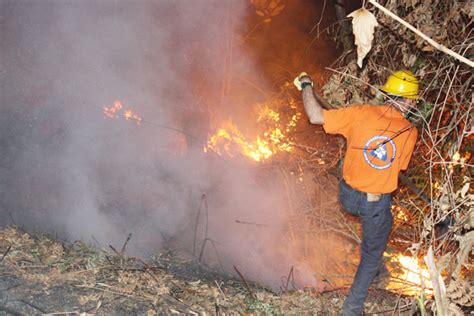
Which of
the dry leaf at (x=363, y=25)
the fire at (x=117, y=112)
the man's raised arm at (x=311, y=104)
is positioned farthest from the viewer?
the fire at (x=117, y=112)

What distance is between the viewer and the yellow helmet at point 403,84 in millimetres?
3779

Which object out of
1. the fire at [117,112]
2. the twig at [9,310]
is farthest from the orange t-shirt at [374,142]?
the fire at [117,112]

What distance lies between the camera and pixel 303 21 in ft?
29.8

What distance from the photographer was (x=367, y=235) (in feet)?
12.7

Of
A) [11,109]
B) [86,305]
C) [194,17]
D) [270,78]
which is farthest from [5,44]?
[86,305]

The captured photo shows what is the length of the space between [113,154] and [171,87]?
161 centimetres

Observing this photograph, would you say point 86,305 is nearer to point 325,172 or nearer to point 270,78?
point 325,172

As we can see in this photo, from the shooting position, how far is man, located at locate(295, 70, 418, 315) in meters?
3.65

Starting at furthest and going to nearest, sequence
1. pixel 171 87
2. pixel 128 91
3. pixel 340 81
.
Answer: pixel 171 87, pixel 128 91, pixel 340 81

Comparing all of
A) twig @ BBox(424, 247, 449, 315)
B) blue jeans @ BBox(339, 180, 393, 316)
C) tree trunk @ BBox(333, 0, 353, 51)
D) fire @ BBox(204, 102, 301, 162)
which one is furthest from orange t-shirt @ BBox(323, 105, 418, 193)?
fire @ BBox(204, 102, 301, 162)

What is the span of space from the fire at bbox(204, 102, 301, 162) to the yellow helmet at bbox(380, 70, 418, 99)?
7.22ft

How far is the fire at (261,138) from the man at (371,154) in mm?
2111

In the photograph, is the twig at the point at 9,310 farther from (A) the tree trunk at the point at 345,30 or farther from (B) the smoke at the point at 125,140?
(A) the tree trunk at the point at 345,30

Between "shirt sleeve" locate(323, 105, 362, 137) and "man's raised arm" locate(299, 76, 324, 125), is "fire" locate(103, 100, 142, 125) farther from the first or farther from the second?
"shirt sleeve" locate(323, 105, 362, 137)
